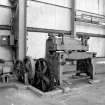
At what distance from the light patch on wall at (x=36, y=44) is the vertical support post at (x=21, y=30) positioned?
0.40 meters

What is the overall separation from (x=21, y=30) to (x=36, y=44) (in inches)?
29.7

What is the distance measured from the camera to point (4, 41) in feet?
12.6

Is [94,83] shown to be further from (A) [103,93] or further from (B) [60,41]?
(B) [60,41]

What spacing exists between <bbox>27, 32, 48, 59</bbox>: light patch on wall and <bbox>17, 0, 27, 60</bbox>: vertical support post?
397 mm

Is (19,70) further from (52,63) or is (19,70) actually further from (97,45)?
(97,45)

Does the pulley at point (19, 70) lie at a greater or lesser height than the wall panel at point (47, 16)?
lesser

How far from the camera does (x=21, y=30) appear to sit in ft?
12.5

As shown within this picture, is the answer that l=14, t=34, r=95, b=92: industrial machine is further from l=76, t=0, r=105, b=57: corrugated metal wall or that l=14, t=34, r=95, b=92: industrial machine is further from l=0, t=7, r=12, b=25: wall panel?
l=76, t=0, r=105, b=57: corrugated metal wall

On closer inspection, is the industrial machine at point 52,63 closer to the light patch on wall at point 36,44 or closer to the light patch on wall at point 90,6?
the light patch on wall at point 36,44

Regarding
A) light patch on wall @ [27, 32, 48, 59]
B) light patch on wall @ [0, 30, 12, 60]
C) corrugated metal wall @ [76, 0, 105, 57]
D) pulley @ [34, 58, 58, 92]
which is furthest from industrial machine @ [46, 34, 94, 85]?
corrugated metal wall @ [76, 0, 105, 57]

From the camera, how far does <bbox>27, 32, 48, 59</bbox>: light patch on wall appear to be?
4273mm

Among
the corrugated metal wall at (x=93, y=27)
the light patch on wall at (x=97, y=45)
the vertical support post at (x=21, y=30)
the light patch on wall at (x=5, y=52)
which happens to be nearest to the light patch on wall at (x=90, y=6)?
the corrugated metal wall at (x=93, y=27)

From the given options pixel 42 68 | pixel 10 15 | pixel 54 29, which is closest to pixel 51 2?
pixel 54 29

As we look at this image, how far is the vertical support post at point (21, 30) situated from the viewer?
12.4ft
